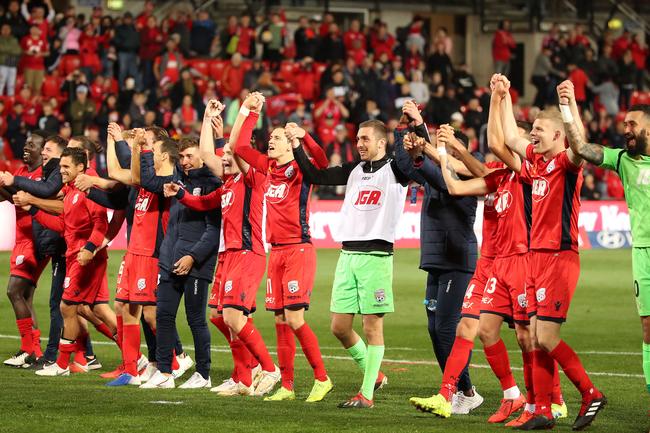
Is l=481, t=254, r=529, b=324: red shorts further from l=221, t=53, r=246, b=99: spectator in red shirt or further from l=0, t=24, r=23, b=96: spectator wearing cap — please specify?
l=0, t=24, r=23, b=96: spectator wearing cap

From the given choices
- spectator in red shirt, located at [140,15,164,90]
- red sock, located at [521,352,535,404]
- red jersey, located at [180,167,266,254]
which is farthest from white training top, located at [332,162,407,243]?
spectator in red shirt, located at [140,15,164,90]

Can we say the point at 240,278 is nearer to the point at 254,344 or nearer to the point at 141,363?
the point at 254,344

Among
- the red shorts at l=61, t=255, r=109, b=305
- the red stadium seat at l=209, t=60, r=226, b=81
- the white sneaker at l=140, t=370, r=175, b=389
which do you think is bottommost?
the white sneaker at l=140, t=370, r=175, b=389

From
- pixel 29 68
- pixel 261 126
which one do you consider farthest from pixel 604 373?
pixel 29 68

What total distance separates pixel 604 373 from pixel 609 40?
2575cm

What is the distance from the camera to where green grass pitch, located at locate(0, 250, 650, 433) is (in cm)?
931

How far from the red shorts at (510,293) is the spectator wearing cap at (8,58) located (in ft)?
70.8

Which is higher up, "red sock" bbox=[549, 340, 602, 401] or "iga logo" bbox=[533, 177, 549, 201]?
"iga logo" bbox=[533, 177, 549, 201]

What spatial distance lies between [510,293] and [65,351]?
5221 mm

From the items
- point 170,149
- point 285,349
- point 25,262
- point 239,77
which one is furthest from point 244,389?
point 239,77

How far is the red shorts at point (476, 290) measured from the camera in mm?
9891

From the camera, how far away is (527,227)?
979cm

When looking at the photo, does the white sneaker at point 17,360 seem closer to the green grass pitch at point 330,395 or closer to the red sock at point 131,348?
→ the green grass pitch at point 330,395

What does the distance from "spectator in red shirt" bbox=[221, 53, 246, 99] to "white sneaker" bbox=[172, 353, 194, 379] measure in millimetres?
17637
